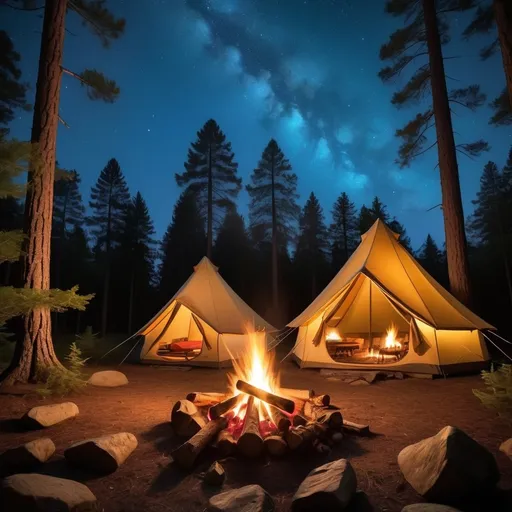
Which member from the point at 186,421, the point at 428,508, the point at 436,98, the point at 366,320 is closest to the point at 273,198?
the point at 366,320

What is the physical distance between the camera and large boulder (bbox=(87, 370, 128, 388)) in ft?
21.0

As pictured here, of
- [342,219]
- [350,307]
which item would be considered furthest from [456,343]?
[342,219]

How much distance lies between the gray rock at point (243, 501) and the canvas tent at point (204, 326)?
6.76 m

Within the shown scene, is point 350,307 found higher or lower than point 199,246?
lower

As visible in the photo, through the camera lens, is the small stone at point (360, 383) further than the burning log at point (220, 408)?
Yes

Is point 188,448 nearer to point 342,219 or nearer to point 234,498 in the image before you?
point 234,498

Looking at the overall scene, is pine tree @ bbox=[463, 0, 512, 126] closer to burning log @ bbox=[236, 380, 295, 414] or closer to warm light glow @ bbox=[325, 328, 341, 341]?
warm light glow @ bbox=[325, 328, 341, 341]

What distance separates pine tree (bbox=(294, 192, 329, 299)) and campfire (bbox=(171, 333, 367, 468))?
26.4 m

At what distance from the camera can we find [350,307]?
11352mm

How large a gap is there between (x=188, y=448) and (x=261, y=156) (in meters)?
23.3

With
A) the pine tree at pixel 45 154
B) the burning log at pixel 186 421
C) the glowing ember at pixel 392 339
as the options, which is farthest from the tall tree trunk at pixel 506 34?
the glowing ember at pixel 392 339

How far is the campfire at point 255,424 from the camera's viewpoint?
3.25m

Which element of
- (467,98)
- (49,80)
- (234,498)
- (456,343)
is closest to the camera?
(234,498)

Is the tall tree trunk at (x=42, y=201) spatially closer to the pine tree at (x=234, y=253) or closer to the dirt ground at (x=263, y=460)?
the dirt ground at (x=263, y=460)
